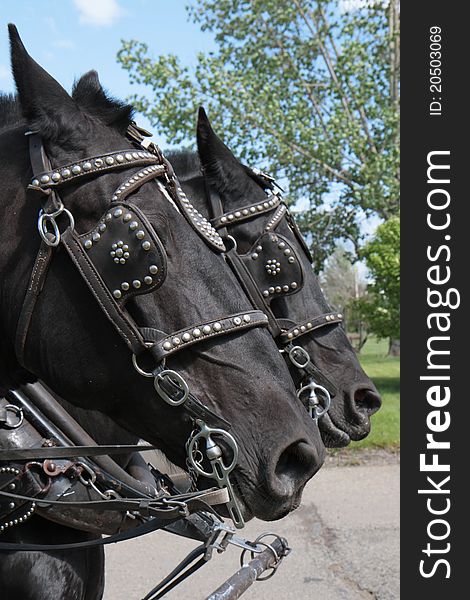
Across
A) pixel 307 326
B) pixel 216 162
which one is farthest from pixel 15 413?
pixel 216 162

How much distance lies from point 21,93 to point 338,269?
121 ft

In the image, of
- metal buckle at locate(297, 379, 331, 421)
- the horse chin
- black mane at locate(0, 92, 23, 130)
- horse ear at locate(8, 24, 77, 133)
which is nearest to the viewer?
horse ear at locate(8, 24, 77, 133)

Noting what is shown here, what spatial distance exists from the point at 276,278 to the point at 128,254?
4.99 feet

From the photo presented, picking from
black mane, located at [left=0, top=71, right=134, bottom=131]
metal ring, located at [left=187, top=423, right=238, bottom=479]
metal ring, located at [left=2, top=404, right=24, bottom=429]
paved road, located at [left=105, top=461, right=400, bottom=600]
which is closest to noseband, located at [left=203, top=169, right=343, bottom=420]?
metal ring, located at [left=2, top=404, right=24, bottom=429]

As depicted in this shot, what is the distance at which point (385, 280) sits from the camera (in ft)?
36.3

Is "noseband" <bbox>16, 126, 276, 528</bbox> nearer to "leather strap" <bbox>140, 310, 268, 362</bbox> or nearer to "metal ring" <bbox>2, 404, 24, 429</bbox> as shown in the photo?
→ "leather strap" <bbox>140, 310, 268, 362</bbox>

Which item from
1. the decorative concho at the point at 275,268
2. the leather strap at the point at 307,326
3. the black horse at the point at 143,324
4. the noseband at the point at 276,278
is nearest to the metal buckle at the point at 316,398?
the noseband at the point at 276,278

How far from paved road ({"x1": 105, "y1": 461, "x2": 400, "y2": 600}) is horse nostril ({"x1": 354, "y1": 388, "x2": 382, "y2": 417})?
4.57 ft

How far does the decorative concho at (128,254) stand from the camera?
1392mm

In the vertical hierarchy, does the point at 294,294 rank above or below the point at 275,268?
below

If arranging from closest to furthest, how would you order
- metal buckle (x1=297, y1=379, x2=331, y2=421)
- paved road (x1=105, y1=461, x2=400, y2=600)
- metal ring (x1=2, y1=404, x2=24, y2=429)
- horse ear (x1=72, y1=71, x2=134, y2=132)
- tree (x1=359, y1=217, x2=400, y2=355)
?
1. horse ear (x1=72, y1=71, x2=134, y2=132)
2. metal ring (x1=2, y1=404, x2=24, y2=429)
3. metal buckle (x1=297, y1=379, x2=331, y2=421)
4. paved road (x1=105, y1=461, x2=400, y2=600)
5. tree (x1=359, y1=217, x2=400, y2=355)

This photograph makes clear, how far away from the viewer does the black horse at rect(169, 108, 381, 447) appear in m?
2.97

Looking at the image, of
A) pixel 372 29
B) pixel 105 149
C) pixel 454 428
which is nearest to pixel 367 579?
pixel 454 428

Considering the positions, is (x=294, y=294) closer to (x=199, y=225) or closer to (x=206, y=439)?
(x=199, y=225)
